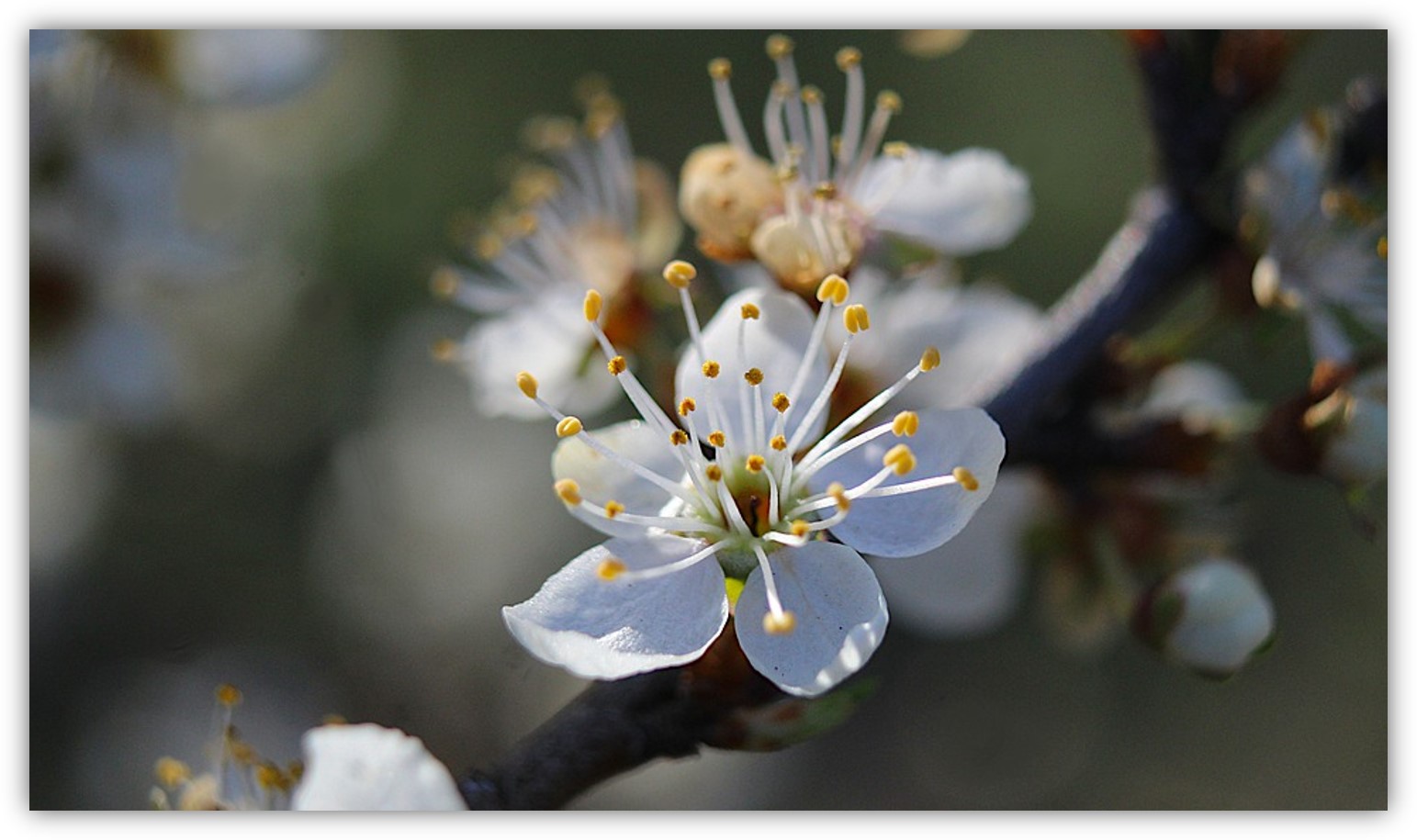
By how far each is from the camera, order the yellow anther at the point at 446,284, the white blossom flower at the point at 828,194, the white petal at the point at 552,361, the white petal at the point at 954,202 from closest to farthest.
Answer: the white blossom flower at the point at 828,194, the white petal at the point at 954,202, the white petal at the point at 552,361, the yellow anther at the point at 446,284

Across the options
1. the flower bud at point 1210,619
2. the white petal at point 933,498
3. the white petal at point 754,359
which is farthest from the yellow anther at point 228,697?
the flower bud at point 1210,619

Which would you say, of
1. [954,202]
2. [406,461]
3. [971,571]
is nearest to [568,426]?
[954,202]

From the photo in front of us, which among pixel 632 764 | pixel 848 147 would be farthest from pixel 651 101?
pixel 632 764

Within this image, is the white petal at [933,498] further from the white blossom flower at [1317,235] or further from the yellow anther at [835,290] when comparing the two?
the white blossom flower at [1317,235]

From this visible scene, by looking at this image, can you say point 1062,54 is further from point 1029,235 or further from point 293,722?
point 293,722

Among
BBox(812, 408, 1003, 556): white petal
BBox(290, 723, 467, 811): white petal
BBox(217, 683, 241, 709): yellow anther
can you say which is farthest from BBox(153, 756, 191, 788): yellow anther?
BBox(812, 408, 1003, 556): white petal

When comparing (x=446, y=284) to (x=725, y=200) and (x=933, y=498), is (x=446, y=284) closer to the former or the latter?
(x=725, y=200)

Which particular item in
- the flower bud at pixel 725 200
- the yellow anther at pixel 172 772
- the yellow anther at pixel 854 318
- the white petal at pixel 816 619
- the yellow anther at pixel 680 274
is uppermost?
the flower bud at pixel 725 200
